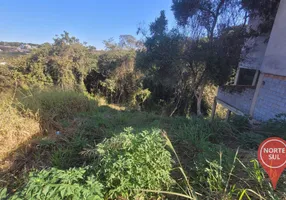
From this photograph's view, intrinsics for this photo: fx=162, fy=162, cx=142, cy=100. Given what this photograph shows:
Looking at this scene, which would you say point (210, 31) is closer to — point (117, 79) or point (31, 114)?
point (117, 79)

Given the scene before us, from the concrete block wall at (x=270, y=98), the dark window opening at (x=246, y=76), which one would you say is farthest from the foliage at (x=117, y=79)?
the concrete block wall at (x=270, y=98)

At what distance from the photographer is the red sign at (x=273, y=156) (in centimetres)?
125

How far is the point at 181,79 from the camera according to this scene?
26.4 feet

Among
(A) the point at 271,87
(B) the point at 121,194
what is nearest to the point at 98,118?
(B) the point at 121,194

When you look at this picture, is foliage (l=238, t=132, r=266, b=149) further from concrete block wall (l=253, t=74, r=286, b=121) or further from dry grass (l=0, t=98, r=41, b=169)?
dry grass (l=0, t=98, r=41, b=169)

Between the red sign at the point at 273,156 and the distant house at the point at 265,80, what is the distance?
3366mm

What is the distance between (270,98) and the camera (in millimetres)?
4160

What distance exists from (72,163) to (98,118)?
1.54 metres

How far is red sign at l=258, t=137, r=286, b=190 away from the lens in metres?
1.25

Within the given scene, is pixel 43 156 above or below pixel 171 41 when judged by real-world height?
below

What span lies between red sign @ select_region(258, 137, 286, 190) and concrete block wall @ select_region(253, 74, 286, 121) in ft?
11.0

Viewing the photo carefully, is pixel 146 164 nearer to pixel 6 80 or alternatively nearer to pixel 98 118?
pixel 98 118

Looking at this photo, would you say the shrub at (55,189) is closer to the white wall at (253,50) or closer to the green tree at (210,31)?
the green tree at (210,31)

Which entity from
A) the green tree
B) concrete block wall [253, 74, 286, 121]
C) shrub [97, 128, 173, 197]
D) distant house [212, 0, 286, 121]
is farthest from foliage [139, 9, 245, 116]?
shrub [97, 128, 173, 197]
